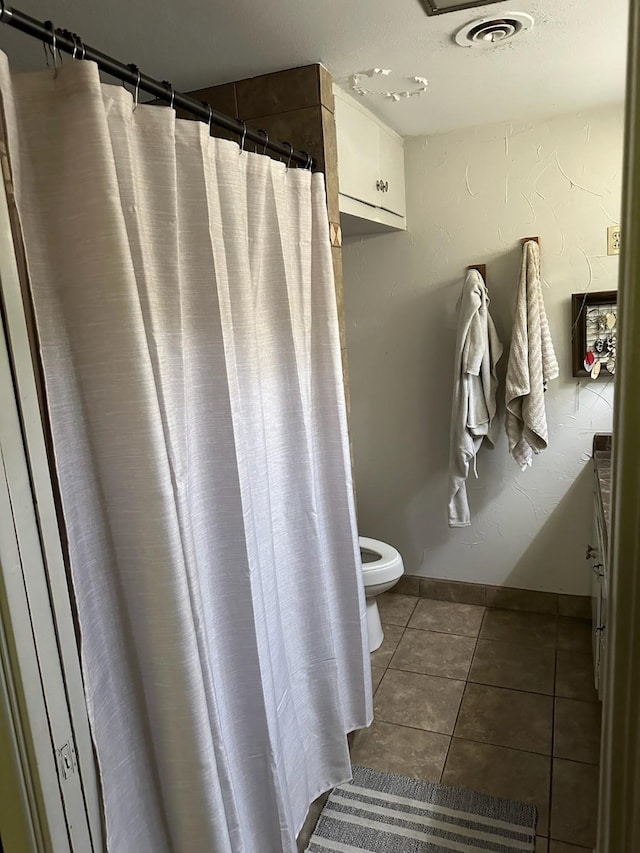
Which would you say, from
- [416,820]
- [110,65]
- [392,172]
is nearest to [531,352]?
[392,172]

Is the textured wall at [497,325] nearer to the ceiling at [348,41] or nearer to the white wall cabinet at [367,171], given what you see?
the white wall cabinet at [367,171]

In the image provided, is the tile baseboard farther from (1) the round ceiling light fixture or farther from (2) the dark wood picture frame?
(1) the round ceiling light fixture

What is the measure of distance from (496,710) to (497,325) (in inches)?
62.7

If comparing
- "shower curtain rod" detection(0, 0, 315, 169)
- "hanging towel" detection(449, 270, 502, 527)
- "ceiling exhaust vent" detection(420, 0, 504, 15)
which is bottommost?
"hanging towel" detection(449, 270, 502, 527)

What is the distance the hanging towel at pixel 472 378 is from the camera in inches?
101

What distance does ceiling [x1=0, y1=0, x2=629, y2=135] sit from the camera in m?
1.45

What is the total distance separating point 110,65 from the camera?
1.08m

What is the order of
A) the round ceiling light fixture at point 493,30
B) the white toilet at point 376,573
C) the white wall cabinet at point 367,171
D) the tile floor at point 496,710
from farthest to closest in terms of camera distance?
1. the white toilet at point 376,573
2. the white wall cabinet at point 367,171
3. the tile floor at point 496,710
4. the round ceiling light fixture at point 493,30

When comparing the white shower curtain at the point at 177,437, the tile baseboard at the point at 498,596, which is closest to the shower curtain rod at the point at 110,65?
the white shower curtain at the point at 177,437

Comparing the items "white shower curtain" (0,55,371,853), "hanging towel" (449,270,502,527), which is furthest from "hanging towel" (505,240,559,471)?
"white shower curtain" (0,55,371,853)

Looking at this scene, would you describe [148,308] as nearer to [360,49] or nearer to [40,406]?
[40,406]

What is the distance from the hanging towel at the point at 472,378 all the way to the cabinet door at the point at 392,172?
0.45 metres

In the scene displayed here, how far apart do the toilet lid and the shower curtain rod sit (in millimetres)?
1677

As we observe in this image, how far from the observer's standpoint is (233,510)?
1.33 meters
